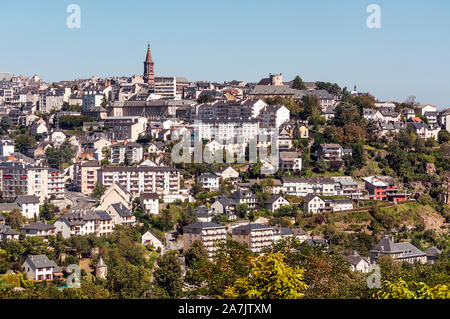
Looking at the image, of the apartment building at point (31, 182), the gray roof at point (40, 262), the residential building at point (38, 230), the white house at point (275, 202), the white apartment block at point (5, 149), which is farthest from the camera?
the white apartment block at point (5, 149)

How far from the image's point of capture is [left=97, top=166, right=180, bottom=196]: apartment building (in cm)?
3575

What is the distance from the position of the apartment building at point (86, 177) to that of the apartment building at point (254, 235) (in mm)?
8878

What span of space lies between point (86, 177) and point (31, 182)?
9.68ft

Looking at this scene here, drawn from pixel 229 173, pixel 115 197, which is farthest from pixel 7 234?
pixel 229 173

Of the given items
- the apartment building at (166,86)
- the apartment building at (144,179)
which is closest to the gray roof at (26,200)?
the apartment building at (144,179)

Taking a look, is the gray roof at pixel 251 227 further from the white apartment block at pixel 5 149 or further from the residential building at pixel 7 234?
the white apartment block at pixel 5 149

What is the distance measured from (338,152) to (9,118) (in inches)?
889

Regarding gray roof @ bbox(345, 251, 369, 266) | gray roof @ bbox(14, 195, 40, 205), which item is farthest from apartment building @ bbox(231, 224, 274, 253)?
gray roof @ bbox(14, 195, 40, 205)

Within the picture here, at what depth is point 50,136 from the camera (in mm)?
44438

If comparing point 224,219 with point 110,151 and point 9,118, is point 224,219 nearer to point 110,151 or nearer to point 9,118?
point 110,151

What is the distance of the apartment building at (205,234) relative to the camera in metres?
29.8

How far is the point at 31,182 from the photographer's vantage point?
34.3 metres

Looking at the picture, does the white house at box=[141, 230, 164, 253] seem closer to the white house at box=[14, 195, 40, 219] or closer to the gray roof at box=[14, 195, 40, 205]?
the white house at box=[14, 195, 40, 219]
